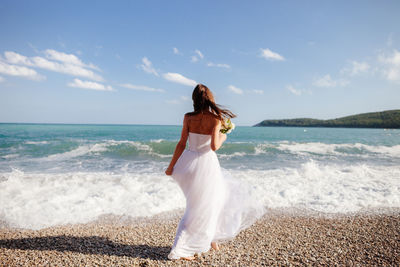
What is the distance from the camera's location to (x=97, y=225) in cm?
503

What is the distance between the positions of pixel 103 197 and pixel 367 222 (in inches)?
273

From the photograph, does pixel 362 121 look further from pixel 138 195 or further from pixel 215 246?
pixel 215 246

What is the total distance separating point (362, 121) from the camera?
3851 inches

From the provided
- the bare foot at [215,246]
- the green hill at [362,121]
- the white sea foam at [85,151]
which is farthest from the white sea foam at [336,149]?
the green hill at [362,121]

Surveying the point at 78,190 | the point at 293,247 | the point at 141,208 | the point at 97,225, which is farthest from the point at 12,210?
the point at 293,247

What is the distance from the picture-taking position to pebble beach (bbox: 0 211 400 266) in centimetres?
337

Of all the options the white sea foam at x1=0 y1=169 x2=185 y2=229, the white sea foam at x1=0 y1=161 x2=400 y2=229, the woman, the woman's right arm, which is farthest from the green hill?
the woman's right arm

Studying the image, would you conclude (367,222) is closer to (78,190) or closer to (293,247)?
(293,247)

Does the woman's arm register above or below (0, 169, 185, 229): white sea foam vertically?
above

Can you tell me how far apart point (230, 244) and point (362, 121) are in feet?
385

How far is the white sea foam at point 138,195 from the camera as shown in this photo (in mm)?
5781

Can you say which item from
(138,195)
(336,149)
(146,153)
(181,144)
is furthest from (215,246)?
(336,149)

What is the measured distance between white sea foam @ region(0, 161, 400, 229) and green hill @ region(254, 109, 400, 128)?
341 ft

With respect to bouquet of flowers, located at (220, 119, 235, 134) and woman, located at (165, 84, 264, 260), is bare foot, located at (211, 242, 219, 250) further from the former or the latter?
bouquet of flowers, located at (220, 119, 235, 134)
